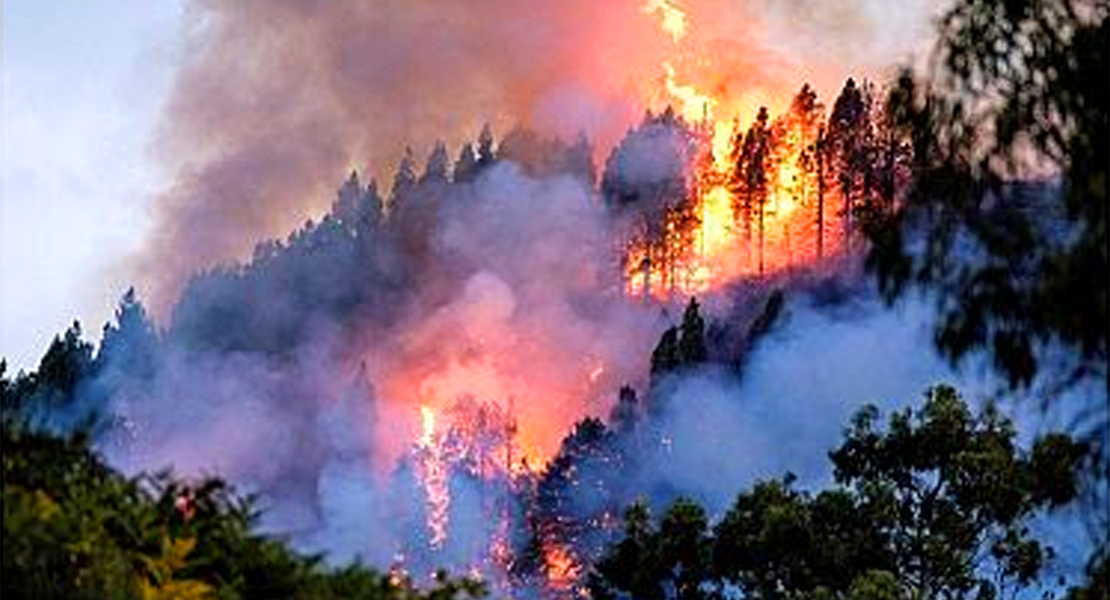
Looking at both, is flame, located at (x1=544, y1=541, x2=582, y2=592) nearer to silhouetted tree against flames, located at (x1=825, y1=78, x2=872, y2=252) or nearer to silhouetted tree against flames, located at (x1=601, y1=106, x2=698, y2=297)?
silhouetted tree against flames, located at (x1=825, y1=78, x2=872, y2=252)

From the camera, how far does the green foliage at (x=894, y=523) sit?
33.9 metres

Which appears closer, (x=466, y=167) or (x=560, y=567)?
(x=560, y=567)

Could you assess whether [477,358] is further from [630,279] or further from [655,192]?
[655,192]

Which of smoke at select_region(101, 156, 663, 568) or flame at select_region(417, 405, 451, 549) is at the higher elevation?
smoke at select_region(101, 156, 663, 568)

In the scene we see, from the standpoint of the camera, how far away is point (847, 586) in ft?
112

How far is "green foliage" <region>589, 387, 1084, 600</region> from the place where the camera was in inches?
1335

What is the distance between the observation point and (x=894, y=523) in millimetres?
34375

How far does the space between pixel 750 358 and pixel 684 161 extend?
3879 centimetres

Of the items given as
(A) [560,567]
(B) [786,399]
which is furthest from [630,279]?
(A) [560,567]

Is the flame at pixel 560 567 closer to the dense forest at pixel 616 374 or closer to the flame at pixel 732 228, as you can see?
the dense forest at pixel 616 374

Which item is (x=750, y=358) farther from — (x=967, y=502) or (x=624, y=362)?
(x=967, y=502)

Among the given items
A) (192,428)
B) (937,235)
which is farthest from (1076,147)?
(192,428)

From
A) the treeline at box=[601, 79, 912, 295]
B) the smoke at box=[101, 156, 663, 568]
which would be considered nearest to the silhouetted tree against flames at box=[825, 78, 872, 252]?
the treeline at box=[601, 79, 912, 295]

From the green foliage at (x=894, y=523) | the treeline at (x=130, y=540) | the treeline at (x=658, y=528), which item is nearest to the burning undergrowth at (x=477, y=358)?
the treeline at (x=658, y=528)
